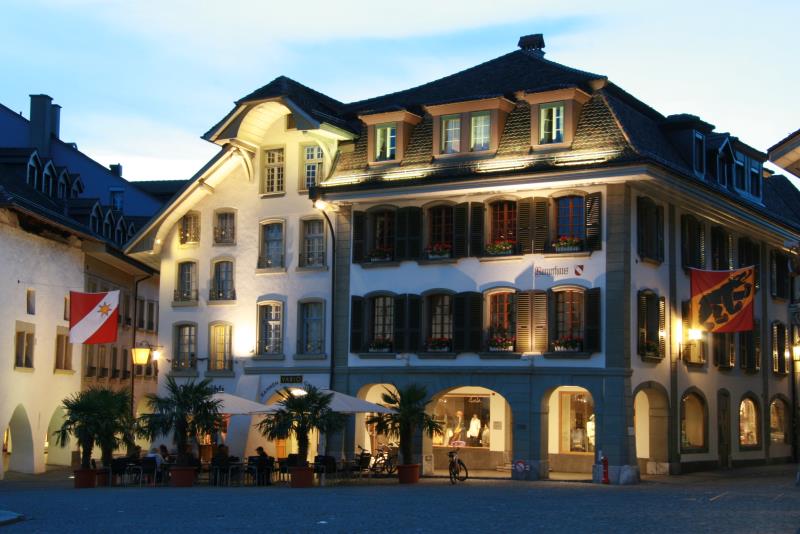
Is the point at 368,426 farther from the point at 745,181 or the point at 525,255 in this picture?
the point at 745,181

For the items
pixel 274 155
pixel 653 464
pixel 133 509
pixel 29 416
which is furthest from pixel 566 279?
pixel 29 416

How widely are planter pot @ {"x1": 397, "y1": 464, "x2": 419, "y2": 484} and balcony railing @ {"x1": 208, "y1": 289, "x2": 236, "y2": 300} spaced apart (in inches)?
465

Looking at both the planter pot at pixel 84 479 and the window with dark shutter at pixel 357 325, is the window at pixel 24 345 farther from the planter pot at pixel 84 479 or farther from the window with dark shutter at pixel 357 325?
the window with dark shutter at pixel 357 325

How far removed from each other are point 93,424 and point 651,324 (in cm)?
1680

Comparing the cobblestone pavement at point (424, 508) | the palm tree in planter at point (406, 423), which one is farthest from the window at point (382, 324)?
the cobblestone pavement at point (424, 508)

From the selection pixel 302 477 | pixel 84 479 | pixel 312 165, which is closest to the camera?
pixel 302 477

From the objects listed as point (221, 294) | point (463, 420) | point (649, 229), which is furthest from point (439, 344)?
point (221, 294)

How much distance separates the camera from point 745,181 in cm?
4862

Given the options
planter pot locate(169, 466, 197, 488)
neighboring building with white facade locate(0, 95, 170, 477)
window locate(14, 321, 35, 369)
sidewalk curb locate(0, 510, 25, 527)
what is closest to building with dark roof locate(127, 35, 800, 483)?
neighboring building with white facade locate(0, 95, 170, 477)

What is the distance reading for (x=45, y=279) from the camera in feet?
158

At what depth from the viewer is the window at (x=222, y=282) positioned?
46.7 meters

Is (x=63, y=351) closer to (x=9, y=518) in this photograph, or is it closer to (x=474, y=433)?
(x=474, y=433)

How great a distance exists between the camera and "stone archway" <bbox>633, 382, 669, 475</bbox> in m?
41.1

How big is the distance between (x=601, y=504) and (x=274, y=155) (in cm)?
2183
